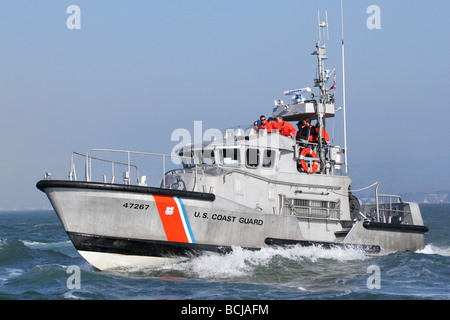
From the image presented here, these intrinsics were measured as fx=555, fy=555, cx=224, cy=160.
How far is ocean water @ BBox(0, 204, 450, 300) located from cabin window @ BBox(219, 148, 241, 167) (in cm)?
212

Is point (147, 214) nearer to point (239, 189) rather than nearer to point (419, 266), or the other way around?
point (239, 189)

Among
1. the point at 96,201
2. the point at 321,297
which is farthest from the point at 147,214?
the point at 321,297

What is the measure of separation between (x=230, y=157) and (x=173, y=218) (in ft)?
8.10

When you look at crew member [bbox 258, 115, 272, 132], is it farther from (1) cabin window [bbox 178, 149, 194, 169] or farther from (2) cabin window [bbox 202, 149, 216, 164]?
(1) cabin window [bbox 178, 149, 194, 169]

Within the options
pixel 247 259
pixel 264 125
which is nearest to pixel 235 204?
pixel 247 259

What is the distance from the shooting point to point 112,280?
10.7 m

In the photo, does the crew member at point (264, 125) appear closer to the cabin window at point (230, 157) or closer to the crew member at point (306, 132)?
the crew member at point (306, 132)

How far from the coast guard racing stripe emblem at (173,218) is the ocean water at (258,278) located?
25.5 inches

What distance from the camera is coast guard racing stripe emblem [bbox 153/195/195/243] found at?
1166 centimetres

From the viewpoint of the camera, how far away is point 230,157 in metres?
13.5

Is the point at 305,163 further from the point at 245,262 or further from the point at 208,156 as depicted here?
the point at 245,262

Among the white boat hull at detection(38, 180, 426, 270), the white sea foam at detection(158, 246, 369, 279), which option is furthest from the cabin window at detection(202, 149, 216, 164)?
the white sea foam at detection(158, 246, 369, 279)
